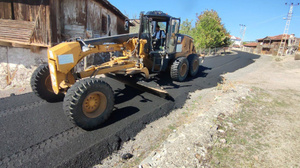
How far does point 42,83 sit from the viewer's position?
4113mm

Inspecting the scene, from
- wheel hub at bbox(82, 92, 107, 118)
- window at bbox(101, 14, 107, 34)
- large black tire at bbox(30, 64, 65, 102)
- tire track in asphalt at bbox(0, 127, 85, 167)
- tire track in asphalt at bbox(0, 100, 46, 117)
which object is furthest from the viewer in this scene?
window at bbox(101, 14, 107, 34)

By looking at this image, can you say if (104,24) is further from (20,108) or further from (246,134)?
(246,134)

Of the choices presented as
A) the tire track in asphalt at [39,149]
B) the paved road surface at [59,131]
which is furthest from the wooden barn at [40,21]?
the tire track in asphalt at [39,149]

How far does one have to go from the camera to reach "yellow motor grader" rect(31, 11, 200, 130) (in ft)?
10.6

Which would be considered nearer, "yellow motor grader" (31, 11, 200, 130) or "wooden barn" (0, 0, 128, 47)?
"yellow motor grader" (31, 11, 200, 130)

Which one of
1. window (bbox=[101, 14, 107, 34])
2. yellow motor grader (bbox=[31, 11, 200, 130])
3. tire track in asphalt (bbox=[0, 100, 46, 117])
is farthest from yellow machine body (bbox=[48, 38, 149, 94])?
window (bbox=[101, 14, 107, 34])

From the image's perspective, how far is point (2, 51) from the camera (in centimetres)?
658

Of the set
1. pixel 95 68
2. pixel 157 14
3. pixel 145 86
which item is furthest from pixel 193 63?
pixel 95 68

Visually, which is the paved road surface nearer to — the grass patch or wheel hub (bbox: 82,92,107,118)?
wheel hub (bbox: 82,92,107,118)

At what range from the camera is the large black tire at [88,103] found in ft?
10.0

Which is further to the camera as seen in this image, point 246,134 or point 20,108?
point 20,108

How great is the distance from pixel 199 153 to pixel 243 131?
1410 mm

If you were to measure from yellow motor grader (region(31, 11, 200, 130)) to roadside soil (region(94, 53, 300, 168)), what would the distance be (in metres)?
1.04

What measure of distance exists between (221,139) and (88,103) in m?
2.74
